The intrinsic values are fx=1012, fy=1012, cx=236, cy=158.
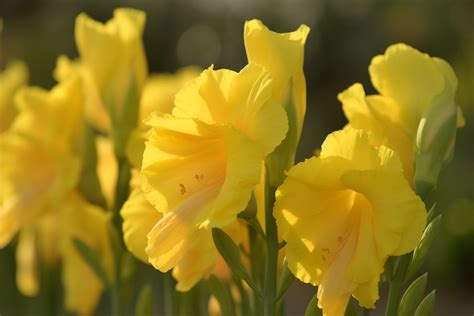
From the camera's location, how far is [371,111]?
1.18 meters

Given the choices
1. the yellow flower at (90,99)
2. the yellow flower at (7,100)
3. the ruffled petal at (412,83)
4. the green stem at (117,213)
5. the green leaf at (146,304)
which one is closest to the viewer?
the ruffled petal at (412,83)

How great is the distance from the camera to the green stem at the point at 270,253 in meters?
1.06

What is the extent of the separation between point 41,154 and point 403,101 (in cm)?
67

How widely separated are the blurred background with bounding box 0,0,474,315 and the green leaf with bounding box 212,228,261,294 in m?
5.21

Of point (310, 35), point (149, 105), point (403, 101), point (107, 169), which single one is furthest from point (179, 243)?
point (310, 35)

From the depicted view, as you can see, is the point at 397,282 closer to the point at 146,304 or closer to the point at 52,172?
the point at 146,304

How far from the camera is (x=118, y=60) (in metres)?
1.56

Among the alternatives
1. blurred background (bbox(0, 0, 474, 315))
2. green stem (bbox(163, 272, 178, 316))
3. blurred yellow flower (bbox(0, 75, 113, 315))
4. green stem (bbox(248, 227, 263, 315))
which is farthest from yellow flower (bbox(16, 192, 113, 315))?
blurred background (bbox(0, 0, 474, 315))

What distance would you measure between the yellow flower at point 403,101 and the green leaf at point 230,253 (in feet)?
0.73

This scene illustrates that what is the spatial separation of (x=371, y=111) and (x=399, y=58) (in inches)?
3.2

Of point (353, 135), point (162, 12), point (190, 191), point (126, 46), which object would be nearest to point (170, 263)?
point (190, 191)

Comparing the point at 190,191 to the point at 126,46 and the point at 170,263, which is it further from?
the point at 126,46

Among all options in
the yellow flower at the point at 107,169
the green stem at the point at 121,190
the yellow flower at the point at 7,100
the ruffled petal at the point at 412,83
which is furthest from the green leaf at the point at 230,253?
the yellow flower at the point at 7,100

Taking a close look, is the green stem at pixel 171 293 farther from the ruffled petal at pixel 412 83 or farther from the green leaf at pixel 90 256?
the ruffled petal at pixel 412 83
